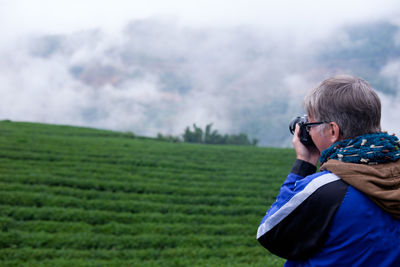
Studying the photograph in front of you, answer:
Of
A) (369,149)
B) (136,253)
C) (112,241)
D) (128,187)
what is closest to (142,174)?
(128,187)

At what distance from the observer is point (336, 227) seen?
1011mm

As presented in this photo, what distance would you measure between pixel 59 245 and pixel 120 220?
128 centimetres

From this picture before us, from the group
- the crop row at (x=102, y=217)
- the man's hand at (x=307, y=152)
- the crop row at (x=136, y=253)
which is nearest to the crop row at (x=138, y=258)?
the crop row at (x=136, y=253)

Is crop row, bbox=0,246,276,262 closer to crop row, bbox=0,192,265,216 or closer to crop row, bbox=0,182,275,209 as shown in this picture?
crop row, bbox=0,192,265,216

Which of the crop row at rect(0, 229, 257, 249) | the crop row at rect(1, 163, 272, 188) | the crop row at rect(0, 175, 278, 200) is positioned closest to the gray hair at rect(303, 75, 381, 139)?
the crop row at rect(0, 229, 257, 249)

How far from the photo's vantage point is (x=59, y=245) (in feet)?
15.3

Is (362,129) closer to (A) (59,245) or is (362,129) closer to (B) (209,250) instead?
(B) (209,250)

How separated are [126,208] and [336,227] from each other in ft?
19.0

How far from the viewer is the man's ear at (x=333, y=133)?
3.66 ft

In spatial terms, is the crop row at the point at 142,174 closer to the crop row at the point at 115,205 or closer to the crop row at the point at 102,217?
the crop row at the point at 115,205

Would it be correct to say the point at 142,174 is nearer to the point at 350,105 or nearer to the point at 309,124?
the point at 309,124

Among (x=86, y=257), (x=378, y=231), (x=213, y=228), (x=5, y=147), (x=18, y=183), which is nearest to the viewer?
(x=378, y=231)

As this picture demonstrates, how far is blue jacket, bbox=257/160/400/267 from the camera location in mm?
993

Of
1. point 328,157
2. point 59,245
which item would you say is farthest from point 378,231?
point 59,245
